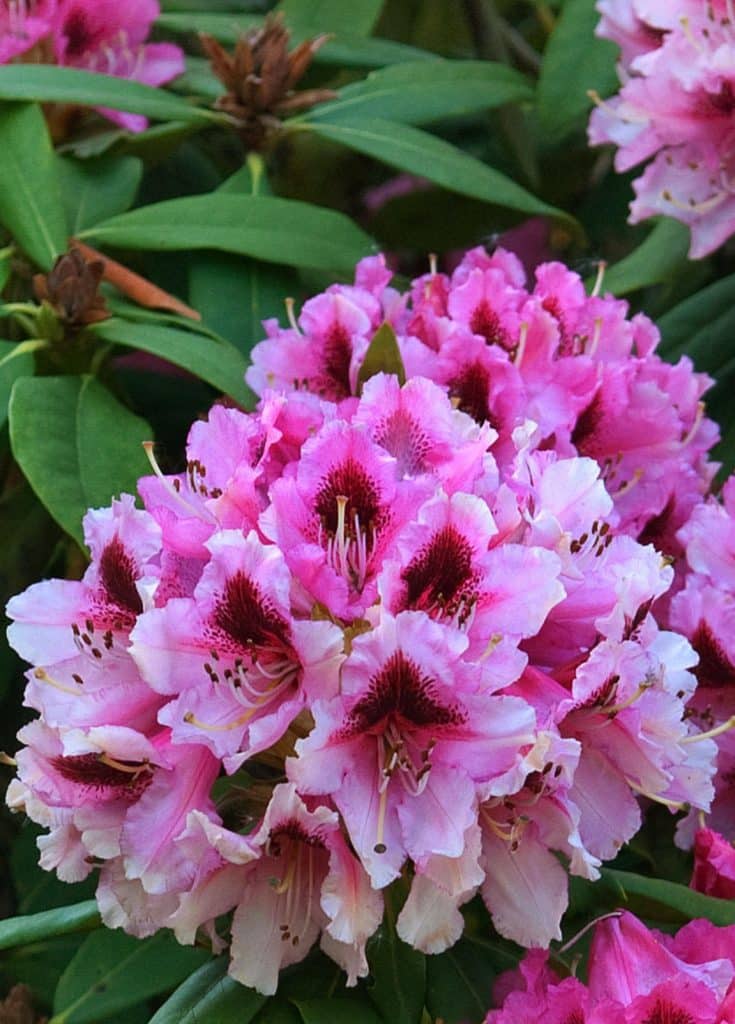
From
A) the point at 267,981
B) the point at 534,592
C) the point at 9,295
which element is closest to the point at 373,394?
the point at 534,592

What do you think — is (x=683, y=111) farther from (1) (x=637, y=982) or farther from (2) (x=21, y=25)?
(1) (x=637, y=982)

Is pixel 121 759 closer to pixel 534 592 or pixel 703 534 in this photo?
pixel 534 592

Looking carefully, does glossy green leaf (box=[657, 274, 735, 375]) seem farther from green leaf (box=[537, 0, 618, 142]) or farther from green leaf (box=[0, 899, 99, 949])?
green leaf (box=[0, 899, 99, 949])

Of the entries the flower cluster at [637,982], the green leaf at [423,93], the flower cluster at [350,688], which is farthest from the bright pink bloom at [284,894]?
the green leaf at [423,93]

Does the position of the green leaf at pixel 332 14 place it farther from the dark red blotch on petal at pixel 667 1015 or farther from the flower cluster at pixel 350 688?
the dark red blotch on petal at pixel 667 1015

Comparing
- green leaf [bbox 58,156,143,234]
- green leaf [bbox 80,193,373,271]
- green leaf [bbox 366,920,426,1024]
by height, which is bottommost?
green leaf [bbox 366,920,426,1024]

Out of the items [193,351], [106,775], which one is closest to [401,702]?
[106,775]

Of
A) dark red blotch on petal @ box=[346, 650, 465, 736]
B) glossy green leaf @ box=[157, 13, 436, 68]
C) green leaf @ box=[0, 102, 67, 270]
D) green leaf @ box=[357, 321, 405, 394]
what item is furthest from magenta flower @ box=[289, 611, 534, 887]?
glossy green leaf @ box=[157, 13, 436, 68]
